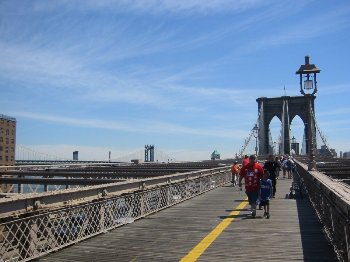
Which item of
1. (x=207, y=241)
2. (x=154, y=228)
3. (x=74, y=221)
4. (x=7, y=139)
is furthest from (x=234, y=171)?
(x=7, y=139)

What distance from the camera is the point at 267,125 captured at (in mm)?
136500

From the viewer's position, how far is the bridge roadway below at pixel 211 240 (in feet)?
24.9

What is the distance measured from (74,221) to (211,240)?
2.69m

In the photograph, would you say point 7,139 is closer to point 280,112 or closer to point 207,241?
point 280,112

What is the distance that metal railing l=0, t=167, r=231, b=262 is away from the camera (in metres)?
7.30

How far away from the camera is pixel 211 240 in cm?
893

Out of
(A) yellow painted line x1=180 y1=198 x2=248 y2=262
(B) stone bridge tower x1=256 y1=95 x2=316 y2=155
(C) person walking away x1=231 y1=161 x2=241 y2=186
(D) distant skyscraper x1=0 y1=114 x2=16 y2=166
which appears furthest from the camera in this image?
(B) stone bridge tower x1=256 y1=95 x2=316 y2=155

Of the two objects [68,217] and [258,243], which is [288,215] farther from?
[68,217]

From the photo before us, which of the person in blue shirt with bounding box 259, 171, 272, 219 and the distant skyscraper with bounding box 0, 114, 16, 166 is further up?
the distant skyscraper with bounding box 0, 114, 16, 166

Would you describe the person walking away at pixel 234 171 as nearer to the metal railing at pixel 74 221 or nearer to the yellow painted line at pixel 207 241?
the metal railing at pixel 74 221

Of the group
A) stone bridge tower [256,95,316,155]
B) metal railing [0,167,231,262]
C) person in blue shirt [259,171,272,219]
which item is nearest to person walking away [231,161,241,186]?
metal railing [0,167,231,262]

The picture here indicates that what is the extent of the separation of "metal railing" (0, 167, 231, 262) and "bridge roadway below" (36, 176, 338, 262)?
253mm

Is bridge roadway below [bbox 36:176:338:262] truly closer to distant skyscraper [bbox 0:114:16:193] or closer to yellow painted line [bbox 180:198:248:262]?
yellow painted line [bbox 180:198:248:262]

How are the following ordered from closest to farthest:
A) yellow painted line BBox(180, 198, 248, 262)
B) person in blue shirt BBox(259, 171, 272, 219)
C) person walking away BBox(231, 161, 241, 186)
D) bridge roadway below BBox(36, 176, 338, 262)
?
1. yellow painted line BBox(180, 198, 248, 262)
2. bridge roadway below BBox(36, 176, 338, 262)
3. person in blue shirt BBox(259, 171, 272, 219)
4. person walking away BBox(231, 161, 241, 186)
